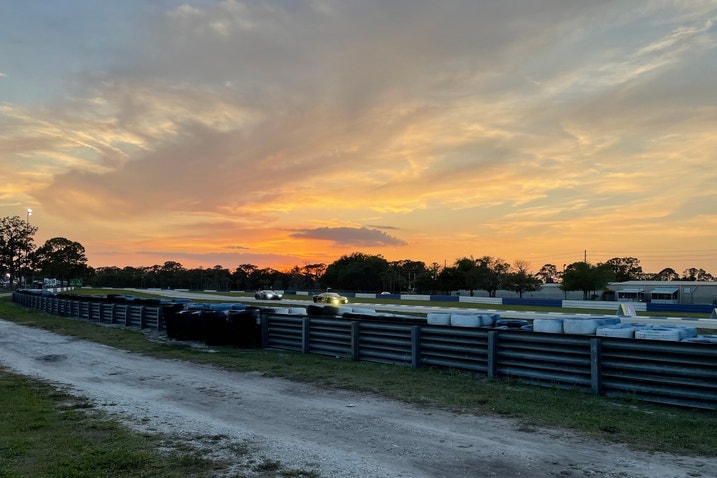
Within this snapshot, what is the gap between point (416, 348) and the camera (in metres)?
12.1

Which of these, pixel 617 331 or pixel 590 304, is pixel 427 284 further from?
pixel 617 331

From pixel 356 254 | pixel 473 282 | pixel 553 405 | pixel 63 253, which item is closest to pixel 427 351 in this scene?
pixel 553 405

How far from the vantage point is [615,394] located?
908cm

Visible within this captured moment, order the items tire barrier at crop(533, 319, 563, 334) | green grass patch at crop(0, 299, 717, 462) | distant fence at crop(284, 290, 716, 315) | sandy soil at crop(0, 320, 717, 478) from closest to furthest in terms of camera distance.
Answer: sandy soil at crop(0, 320, 717, 478)
green grass patch at crop(0, 299, 717, 462)
tire barrier at crop(533, 319, 563, 334)
distant fence at crop(284, 290, 716, 315)

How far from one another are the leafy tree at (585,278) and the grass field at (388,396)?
9181cm

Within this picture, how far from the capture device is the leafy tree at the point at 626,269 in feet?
532

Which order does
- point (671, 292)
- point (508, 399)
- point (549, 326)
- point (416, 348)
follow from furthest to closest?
point (671, 292)
point (416, 348)
point (549, 326)
point (508, 399)

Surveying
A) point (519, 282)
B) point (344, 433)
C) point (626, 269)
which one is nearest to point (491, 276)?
point (519, 282)

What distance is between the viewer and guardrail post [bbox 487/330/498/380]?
424 inches

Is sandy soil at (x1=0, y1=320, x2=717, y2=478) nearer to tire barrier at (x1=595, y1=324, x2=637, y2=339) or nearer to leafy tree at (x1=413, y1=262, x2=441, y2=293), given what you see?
tire barrier at (x1=595, y1=324, x2=637, y2=339)

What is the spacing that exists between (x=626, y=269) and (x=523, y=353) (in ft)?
595

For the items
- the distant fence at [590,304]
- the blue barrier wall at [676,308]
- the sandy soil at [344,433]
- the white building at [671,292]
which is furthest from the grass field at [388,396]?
the white building at [671,292]

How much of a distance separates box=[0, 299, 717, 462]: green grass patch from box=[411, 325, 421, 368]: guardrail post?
0.24 m

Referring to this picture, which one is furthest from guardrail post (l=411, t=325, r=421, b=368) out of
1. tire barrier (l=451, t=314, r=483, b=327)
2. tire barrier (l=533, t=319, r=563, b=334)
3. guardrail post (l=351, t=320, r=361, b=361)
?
tire barrier (l=533, t=319, r=563, b=334)
